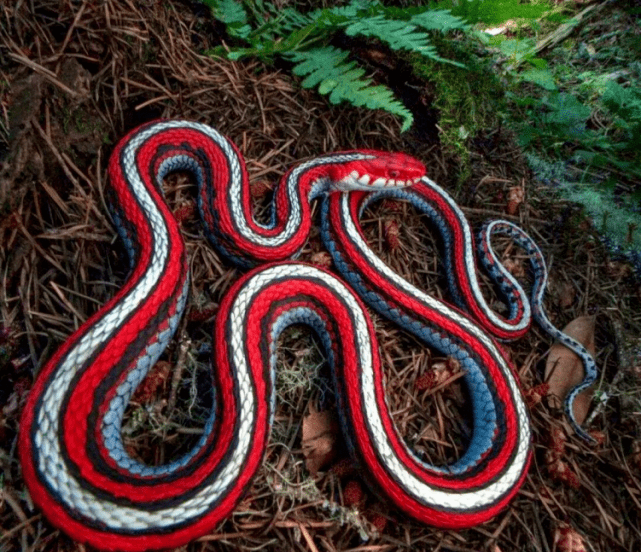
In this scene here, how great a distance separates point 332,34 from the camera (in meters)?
4.45

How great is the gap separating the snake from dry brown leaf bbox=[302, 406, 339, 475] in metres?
0.16

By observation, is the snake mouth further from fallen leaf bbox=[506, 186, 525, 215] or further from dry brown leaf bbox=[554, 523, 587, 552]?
dry brown leaf bbox=[554, 523, 587, 552]

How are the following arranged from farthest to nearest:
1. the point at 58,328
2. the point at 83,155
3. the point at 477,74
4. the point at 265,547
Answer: the point at 477,74 → the point at 83,155 → the point at 58,328 → the point at 265,547

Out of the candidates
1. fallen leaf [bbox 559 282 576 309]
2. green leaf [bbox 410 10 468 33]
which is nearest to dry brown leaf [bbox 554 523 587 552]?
fallen leaf [bbox 559 282 576 309]

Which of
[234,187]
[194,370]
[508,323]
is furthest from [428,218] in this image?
[194,370]

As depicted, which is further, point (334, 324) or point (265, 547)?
point (334, 324)

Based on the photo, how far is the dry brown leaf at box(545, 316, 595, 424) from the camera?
3.87m

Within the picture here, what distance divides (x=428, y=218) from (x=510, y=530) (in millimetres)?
3004

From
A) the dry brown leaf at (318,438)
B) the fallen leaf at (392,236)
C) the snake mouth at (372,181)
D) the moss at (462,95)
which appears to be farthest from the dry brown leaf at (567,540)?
the moss at (462,95)

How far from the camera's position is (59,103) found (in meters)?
3.33

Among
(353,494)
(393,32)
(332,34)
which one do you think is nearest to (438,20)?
(393,32)

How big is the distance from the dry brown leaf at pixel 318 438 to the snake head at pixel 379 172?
2.28 metres

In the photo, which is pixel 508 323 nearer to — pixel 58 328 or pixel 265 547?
pixel 265 547

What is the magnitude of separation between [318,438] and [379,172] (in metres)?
2.61
